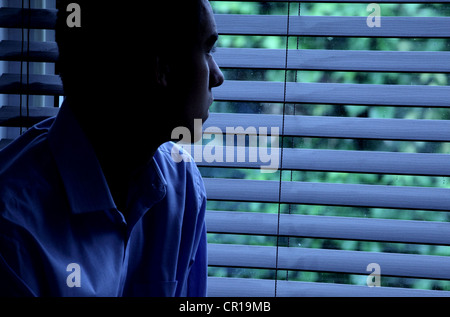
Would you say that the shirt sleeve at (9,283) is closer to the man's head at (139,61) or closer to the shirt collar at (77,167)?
the shirt collar at (77,167)

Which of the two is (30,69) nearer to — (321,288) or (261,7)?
(261,7)

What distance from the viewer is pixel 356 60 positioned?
1280mm

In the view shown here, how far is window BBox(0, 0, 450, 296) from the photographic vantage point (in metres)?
1.27

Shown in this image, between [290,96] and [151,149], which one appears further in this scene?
[290,96]

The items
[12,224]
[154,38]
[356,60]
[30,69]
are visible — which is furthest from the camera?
[30,69]

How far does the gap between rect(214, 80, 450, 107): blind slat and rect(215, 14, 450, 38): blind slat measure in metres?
0.13

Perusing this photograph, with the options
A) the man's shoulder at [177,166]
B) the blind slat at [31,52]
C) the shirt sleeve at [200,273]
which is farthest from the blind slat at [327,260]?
the blind slat at [31,52]

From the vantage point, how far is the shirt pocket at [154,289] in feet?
3.60

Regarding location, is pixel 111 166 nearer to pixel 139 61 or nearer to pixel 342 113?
pixel 139 61

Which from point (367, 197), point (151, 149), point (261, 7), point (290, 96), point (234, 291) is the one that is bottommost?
point (234, 291)

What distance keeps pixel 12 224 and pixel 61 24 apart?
17.2 inches

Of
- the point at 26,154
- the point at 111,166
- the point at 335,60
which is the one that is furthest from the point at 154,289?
the point at 335,60

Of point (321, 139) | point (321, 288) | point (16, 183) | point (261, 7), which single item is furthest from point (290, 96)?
point (16, 183)

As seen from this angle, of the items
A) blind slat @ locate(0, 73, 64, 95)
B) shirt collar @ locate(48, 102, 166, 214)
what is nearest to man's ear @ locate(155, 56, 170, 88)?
shirt collar @ locate(48, 102, 166, 214)
